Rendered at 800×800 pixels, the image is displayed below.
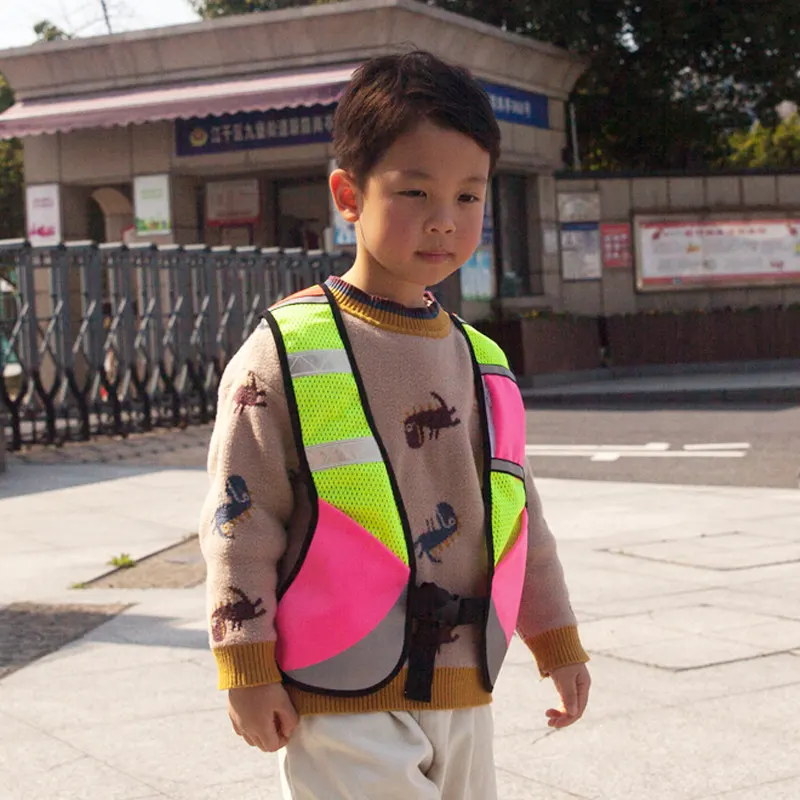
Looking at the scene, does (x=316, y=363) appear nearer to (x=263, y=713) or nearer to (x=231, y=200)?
(x=263, y=713)

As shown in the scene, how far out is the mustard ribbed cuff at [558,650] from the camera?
2586 millimetres

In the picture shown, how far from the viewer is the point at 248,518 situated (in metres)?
2.25

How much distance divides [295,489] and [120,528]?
6.68 meters

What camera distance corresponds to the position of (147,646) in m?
5.52

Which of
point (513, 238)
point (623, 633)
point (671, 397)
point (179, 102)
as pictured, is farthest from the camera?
point (513, 238)

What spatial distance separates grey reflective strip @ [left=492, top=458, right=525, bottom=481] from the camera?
2.43 meters

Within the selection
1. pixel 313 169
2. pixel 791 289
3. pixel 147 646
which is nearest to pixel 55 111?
pixel 313 169

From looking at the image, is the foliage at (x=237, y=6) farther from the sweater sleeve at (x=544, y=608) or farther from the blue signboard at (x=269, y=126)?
the sweater sleeve at (x=544, y=608)

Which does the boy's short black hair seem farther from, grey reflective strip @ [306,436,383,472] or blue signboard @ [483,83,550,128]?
blue signboard @ [483,83,550,128]

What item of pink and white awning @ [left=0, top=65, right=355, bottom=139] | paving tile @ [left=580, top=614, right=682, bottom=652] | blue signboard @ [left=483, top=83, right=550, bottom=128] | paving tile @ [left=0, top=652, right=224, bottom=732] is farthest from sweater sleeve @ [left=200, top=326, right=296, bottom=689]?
blue signboard @ [left=483, top=83, right=550, bottom=128]

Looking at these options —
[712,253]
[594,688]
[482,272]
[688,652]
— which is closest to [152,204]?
[482,272]

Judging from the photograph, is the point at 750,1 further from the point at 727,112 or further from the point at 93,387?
the point at 93,387

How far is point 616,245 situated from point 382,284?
21.0 m

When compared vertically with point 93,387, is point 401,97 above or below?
above
